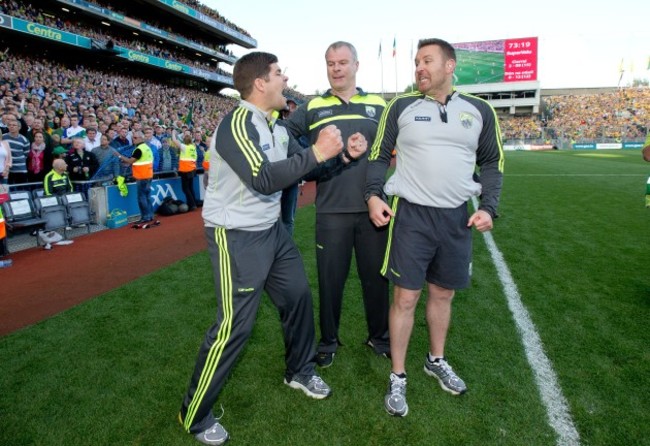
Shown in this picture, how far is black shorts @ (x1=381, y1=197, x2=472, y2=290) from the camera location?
2.76 meters

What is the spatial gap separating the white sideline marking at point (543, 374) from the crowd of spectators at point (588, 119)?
47850 millimetres

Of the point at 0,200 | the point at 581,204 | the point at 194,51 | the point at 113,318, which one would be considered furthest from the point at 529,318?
the point at 194,51

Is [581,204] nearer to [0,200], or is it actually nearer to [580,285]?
[580,285]

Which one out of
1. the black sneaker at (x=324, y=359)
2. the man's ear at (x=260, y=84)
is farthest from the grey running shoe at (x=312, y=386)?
the man's ear at (x=260, y=84)

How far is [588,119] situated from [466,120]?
62620 millimetres

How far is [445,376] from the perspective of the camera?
3.02m

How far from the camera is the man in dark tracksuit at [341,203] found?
3150 millimetres

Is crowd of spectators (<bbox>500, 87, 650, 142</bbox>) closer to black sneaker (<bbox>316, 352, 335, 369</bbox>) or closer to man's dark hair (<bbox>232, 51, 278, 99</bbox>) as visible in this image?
black sneaker (<bbox>316, 352, 335, 369</bbox>)

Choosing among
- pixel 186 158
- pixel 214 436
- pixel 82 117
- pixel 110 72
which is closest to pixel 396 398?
pixel 214 436

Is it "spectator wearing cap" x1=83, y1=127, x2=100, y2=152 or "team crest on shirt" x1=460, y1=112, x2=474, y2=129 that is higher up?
"spectator wearing cap" x1=83, y1=127, x2=100, y2=152

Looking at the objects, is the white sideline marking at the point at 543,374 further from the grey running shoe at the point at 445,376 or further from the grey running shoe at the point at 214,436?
the grey running shoe at the point at 214,436

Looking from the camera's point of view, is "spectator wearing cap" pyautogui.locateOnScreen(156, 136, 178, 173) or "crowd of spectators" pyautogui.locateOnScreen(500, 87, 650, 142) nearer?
"spectator wearing cap" pyautogui.locateOnScreen(156, 136, 178, 173)

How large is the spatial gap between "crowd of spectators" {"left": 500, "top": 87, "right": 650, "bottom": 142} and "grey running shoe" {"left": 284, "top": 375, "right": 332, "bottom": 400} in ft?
165

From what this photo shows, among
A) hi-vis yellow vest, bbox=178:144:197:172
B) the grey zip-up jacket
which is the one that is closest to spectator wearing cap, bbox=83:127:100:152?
hi-vis yellow vest, bbox=178:144:197:172
